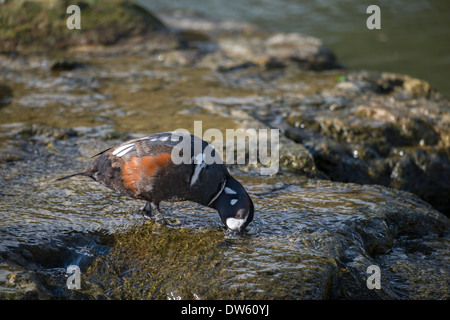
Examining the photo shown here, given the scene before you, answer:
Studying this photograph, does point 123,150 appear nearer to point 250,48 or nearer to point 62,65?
point 62,65

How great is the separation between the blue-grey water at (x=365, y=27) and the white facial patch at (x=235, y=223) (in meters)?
8.98

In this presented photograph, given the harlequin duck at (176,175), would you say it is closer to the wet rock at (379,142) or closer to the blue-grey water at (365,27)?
the wet rock at (379,142)

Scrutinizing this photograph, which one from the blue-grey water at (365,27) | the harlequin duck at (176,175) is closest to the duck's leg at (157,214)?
the harlequin duck at (176,175)

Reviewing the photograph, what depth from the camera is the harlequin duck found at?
3887 mm

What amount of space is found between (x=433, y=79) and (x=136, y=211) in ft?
32.5

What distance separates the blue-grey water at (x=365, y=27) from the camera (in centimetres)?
1313

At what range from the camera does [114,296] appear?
3.49m

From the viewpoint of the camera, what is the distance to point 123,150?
13.3 ft

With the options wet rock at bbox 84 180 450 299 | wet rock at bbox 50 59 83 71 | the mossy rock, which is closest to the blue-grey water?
the mossy rock

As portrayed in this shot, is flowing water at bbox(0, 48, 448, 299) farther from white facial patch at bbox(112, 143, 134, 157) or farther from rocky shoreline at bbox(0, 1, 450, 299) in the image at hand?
white facial patch at bbox(112, 143, 134, 157)

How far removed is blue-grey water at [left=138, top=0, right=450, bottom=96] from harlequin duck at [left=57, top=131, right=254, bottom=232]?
8962 mm

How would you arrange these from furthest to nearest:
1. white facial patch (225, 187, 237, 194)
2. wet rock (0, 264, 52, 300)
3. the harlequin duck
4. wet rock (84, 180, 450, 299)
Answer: white facial patch (225, 187, 237, 194), the harlequin duck, wet rock (84, 180, 450, 299), wet rock (0, 264, 52, 300)

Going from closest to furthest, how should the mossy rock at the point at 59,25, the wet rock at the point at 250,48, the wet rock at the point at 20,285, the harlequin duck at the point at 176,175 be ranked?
the wet rock at the point at 20,285 < the harlequin duck at the point at 176,175 < the wet rock at the point at 250,48 < the mossy rock at the point at 59,25

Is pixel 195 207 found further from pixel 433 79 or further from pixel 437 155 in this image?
pixel 433 79
